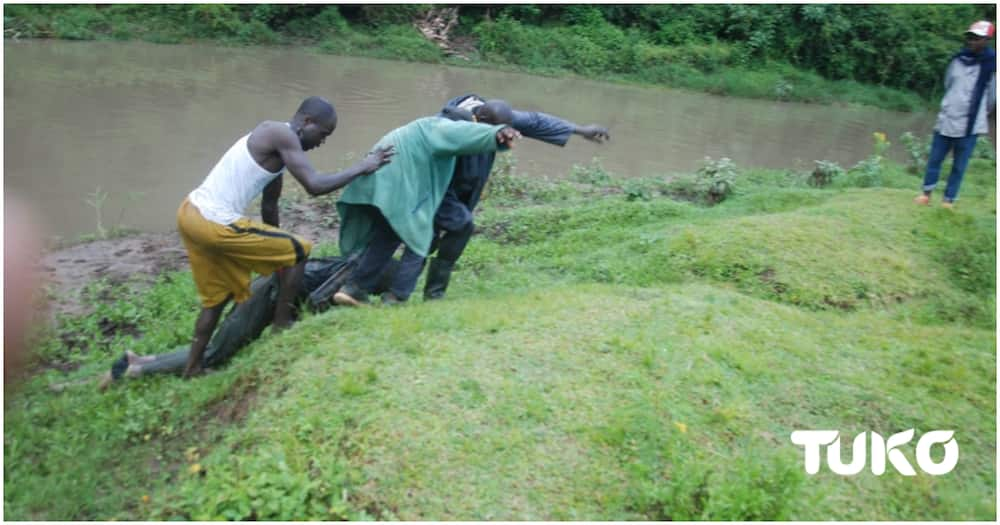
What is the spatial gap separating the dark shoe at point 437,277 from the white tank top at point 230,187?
44.5 inches

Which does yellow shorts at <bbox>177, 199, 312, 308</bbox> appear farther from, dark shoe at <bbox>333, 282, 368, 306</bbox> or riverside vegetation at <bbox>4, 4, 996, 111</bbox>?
riverside vegetation at <bbox>4, 4, 996, 111</bbox>

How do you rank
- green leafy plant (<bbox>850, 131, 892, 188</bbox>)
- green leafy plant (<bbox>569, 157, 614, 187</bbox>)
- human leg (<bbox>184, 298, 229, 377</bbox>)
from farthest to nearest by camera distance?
green leafy plant (<bbox>569, 157, 614, 187</bbox>)
green leafy plant (<bbox>850, 131, 892, 188</bbox>)
human leg (<bbox>184, 298, 229, 377</bbox>)

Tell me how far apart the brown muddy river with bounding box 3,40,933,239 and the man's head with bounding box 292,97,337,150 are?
4524mm

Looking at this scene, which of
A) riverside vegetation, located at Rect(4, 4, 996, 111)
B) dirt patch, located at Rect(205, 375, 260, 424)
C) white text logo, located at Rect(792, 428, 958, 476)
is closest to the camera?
white text logo, located at Rect(792, 428, 958, 476)

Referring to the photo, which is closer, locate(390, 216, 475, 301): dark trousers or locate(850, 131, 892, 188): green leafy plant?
locate(390, 216, 475, 301): dark trousers

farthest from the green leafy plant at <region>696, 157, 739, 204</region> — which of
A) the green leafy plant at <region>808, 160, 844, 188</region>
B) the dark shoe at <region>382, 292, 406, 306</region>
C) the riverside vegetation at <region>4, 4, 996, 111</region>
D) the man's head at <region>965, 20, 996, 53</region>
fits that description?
the riverside vegetation at <region>4, 4, 996, 111</region>

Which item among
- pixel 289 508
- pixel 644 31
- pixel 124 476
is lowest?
pixel 644 31

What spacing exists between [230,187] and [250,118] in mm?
9187

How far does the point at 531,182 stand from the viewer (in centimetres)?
950

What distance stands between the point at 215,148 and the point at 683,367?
8465mm

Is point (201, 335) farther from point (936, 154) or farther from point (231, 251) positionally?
point (936, 154)

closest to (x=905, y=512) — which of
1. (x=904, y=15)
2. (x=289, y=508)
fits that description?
(x=289, y=508)

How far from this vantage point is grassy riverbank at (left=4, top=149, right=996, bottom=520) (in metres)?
2.83

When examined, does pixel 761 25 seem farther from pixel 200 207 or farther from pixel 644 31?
pixel 200 207
